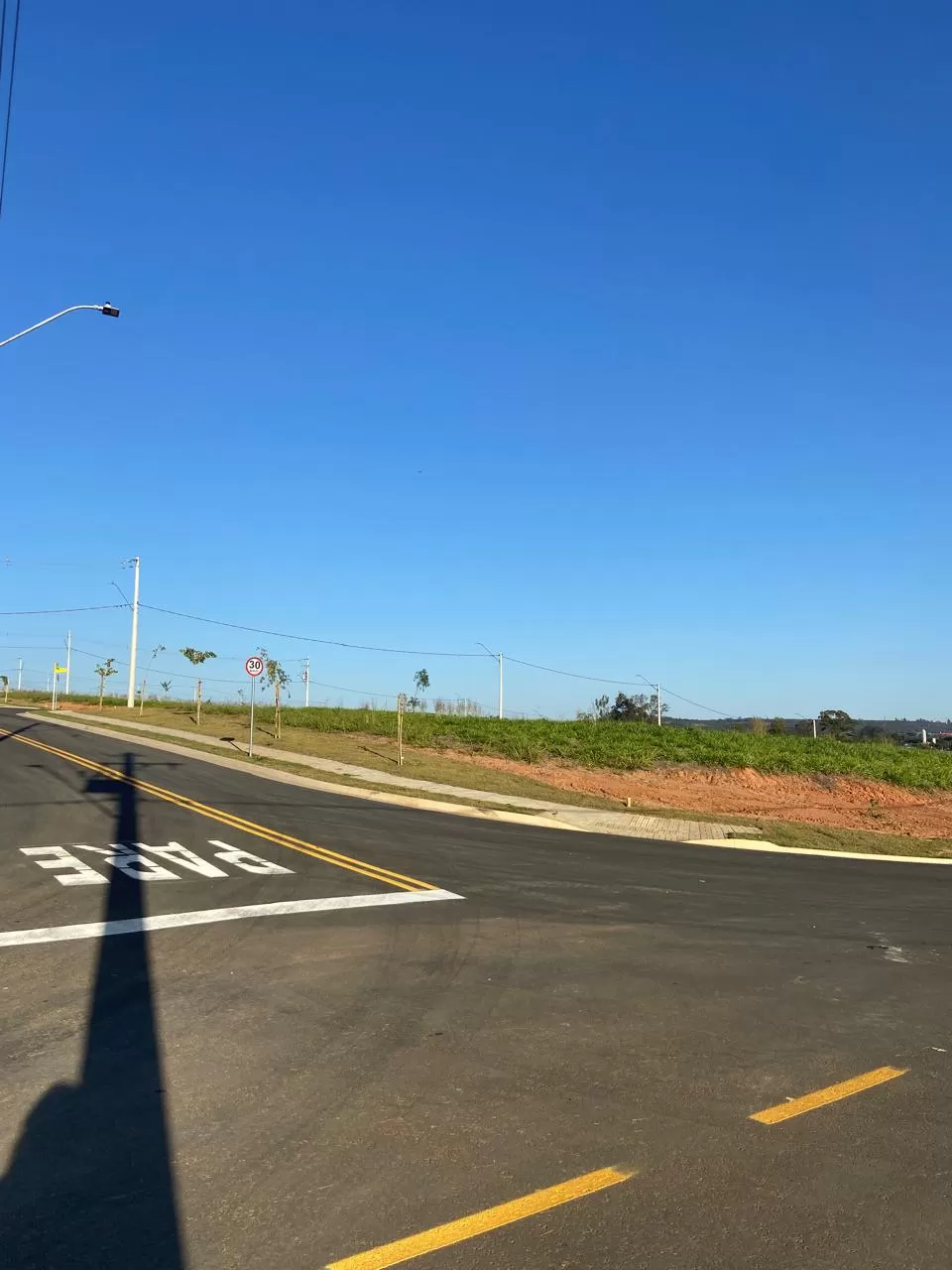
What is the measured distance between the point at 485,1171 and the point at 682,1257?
3.34ft

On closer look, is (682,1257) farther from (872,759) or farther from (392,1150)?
(872,759)

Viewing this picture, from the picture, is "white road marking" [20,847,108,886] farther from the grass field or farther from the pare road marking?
the grass field

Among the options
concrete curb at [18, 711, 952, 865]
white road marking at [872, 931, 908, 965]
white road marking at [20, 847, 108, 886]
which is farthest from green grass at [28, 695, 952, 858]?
white road marking at [20, 847, 108, 886]

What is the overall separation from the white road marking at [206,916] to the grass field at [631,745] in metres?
25.3

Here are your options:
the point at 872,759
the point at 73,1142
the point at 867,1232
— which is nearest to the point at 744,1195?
the point at 867,1232

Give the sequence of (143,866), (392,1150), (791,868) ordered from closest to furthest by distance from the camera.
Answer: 1. (392,1150)
2. (143,866)
3. (791,868)

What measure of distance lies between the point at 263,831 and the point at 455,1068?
35.5ft

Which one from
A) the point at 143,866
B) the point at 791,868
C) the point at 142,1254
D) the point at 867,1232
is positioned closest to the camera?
the point at 142,1254

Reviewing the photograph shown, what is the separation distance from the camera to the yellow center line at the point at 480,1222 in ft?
12.0

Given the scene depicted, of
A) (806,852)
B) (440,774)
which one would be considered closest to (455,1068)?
(806,852)

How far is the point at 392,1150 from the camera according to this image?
4.60 m

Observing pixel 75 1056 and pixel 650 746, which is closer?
pixel 75 1056

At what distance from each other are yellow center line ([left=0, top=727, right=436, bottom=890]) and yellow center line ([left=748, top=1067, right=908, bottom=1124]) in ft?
22.1

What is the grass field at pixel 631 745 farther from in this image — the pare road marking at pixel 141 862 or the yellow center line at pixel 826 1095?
the yellow center line at pixel 826 1095
